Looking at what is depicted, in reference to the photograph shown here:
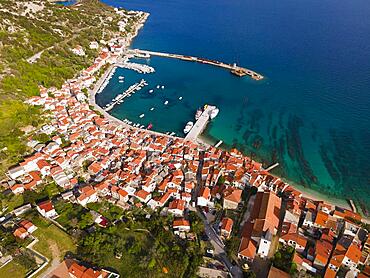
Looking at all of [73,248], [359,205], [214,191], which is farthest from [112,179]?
[359,205]

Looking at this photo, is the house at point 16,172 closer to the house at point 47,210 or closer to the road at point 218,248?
the house at point 47,210

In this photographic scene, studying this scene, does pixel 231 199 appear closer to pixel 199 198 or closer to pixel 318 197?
pixel 199 198

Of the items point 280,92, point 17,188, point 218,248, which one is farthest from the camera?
point 280,92

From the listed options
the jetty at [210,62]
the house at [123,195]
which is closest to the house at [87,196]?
the house at [123,195]

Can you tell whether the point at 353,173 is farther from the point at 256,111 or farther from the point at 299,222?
the point at 256,111

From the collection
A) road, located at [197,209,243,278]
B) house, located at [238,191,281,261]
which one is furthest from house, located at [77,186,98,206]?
house, located at [238,191,281,261]

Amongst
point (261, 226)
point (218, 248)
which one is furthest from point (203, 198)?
point (261, 226)
